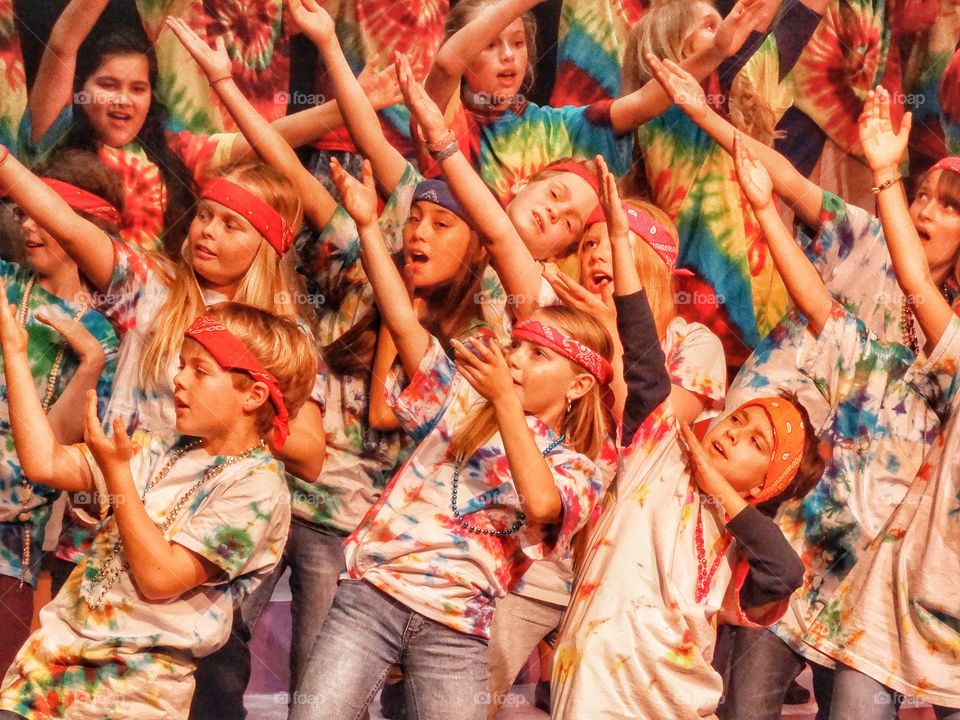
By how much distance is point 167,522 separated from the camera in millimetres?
2939

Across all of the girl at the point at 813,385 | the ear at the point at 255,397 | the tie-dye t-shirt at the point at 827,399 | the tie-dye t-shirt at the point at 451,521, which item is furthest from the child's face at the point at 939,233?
the ear at the point at 255,397

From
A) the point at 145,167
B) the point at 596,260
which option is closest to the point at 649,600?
the point at 596,260

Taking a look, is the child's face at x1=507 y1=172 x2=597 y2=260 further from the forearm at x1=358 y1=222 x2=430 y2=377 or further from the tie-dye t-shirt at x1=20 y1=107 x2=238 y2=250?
the tie-dye t-shirt at x1=20 y1=107 x2=238 y2=250

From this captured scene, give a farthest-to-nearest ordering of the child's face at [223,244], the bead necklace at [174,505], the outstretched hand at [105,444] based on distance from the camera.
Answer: the child's face at [223,244] → the bead necklace at [174,505] → the outstretched hand at [105,444]

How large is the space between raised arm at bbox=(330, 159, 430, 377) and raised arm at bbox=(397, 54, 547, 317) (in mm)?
204

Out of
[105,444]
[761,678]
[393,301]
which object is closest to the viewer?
[105,444]

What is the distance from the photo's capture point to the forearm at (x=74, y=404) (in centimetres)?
335

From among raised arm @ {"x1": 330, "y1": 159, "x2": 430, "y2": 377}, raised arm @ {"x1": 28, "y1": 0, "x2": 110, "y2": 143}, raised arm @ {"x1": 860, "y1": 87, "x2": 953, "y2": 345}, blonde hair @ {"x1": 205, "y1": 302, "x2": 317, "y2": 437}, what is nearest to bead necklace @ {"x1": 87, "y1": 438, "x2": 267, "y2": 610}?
blonde hair @ {"x1": 205, "y1": 302, "x2": 317, "y2": 437}

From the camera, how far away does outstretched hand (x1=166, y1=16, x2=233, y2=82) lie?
3.42 metres

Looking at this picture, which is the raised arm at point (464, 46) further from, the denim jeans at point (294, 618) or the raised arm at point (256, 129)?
the denim jeans at point (294, 618)

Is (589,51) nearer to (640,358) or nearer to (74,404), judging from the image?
(640,358)

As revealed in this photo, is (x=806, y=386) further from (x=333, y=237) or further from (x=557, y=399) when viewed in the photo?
(x=333, y=237)

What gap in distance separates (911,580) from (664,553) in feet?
2.06

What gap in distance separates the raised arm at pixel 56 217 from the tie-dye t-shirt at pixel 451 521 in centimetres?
85
